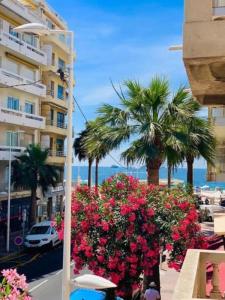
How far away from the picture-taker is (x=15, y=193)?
3853 centimetres

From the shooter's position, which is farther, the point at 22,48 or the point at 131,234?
the point at 22,48

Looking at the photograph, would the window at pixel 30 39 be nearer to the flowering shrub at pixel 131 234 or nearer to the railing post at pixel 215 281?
the flowering shrub at pixel 131 234

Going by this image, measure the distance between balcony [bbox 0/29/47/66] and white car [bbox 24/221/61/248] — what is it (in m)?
13.2

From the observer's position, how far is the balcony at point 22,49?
116 ft

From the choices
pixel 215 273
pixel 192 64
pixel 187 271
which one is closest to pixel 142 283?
pixel 215 273

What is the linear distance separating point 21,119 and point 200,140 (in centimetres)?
2190

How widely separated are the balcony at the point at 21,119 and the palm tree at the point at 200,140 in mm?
19222

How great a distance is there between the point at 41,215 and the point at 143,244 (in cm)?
3334

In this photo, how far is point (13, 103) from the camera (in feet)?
126

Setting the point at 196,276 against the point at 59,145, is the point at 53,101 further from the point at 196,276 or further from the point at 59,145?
the point at 196,276

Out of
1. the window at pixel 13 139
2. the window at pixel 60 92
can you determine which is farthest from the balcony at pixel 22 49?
the window at pixel 13 139

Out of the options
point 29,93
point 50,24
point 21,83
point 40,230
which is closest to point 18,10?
point 21,83

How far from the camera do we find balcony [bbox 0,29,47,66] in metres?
35.3

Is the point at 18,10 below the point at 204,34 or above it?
above
